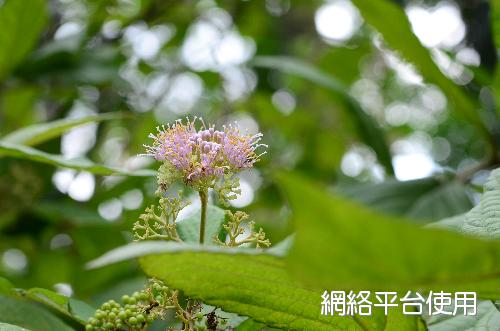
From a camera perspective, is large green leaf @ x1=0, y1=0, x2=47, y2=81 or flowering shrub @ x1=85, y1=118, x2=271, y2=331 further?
large green leaf @ x1=0, y1=0, x2=47, y2=81

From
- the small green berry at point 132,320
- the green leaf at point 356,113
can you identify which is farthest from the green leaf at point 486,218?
the green leaf at point 356,113

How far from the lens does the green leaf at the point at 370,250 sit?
0.41 meters

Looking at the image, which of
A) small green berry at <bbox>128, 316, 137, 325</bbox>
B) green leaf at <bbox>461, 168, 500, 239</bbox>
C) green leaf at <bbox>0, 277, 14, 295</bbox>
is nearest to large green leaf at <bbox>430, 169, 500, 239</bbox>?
green leaf at <bbox>461, 168, 500, 239</bbox>

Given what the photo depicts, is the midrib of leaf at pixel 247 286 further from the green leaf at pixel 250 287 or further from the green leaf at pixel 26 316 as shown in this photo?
the green leaf at pixel 26 316

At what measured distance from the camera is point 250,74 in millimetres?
3010

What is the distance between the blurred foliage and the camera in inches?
18.7

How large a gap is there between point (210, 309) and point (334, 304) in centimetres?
17

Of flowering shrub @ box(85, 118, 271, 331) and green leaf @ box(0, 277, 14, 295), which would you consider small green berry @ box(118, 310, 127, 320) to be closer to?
flowering shrub @ box(85, 118, 271, 331)

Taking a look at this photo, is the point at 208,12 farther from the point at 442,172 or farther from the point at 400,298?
the point at 400,298

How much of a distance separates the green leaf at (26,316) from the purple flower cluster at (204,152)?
329 mm

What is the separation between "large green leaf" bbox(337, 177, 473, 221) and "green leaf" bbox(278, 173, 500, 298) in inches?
45.8

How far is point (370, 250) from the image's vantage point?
1.48 ft

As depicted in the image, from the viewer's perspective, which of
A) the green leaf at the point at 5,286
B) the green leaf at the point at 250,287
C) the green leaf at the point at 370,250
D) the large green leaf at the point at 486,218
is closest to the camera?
the green leaf at the point at 370,250

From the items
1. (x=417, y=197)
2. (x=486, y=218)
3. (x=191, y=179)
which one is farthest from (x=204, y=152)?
(x=417, y=197)
